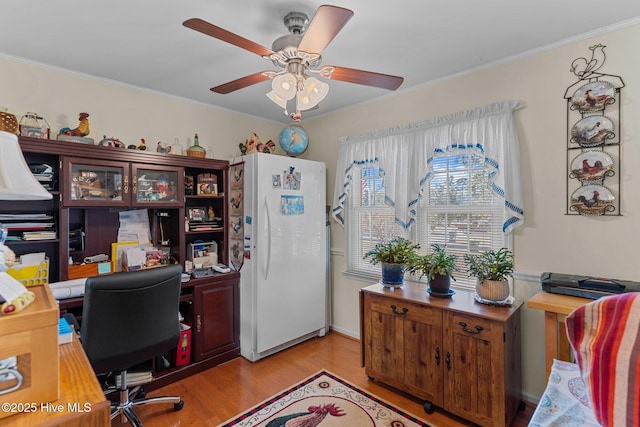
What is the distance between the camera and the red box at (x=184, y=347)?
2.59 metres

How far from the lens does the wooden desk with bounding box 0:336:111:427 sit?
829 millimetres

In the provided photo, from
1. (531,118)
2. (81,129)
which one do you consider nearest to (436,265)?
(531,118)

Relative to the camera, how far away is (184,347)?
2.62m

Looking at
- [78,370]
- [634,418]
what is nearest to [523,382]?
[634,418]

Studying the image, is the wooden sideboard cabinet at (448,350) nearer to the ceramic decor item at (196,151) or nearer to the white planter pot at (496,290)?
the white planter pot at (496,290)

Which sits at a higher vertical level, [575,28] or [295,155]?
[575,28]

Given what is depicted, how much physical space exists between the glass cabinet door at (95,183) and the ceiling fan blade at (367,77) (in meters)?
1.86

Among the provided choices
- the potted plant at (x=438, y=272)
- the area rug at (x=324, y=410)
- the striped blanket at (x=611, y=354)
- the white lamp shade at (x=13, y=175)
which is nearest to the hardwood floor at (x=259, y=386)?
the area rug at (x=324, y=410)

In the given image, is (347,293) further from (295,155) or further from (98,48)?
(98,48)

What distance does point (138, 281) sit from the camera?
71.7 inches

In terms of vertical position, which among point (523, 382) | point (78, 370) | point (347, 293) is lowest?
point (523, 382)

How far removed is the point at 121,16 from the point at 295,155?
206 cm

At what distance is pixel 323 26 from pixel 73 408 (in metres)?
1.56

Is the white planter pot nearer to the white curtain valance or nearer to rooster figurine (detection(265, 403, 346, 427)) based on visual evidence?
the white curtain valance
